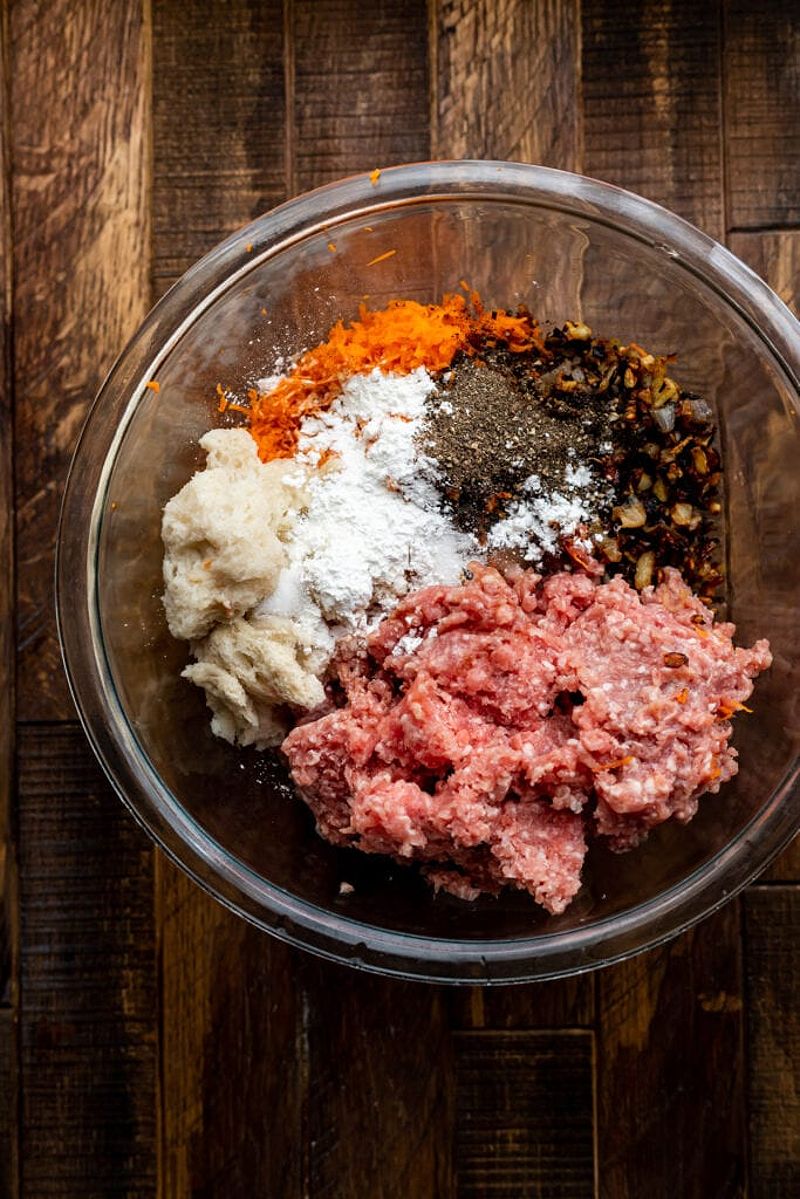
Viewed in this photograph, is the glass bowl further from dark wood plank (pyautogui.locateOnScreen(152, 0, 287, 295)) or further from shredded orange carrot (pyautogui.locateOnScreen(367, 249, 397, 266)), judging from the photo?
dark wood plank (pyautogui.locateOnScreen(152, 0, 287, 295))

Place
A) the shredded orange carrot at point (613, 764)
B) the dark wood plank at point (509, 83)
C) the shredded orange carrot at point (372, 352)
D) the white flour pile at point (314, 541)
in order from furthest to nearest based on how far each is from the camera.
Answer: the dark wood plank at point (509, 83), the shredded orange carrot at point (372, 352), the white flour pile at point (314, 541), the shredded orange carrot at point (613, 764)

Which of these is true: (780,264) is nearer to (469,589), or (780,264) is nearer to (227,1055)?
(469,589)

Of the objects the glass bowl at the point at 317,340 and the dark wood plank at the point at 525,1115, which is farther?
the dark wood plank at the point at 525,1115

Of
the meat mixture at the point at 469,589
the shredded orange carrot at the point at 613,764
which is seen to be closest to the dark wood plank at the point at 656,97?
the meat mixture at the point at 469,589

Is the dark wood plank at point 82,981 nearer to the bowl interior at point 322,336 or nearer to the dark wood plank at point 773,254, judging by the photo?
the bowl interior at point 322,336

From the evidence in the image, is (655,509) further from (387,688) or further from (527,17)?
(527,17)
